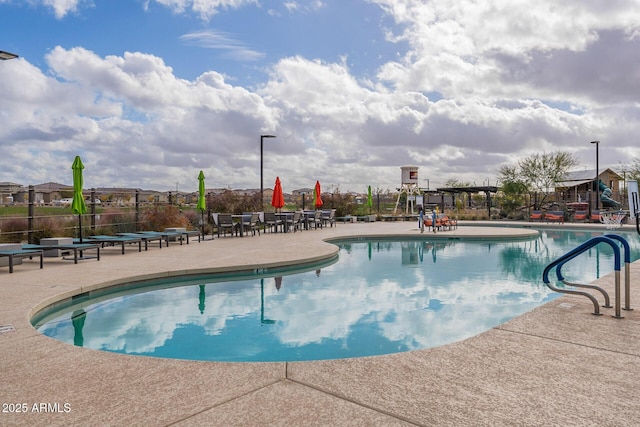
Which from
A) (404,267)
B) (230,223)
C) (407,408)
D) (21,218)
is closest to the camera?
(407,408)

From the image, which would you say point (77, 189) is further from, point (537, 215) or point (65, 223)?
point (537, 215)

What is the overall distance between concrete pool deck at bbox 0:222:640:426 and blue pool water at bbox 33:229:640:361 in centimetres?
124

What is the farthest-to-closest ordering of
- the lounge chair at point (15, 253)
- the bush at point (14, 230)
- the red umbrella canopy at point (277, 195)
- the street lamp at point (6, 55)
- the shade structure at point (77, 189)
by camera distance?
1. the red umbrella canopy at point (277, 195)
2. the bush at point (14, 230)
3. the shade structure at point (77, 189)
4. the lounge chair at point (15, 253)
5. the street lamp at point (6, 55)

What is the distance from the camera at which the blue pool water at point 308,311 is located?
206 inches

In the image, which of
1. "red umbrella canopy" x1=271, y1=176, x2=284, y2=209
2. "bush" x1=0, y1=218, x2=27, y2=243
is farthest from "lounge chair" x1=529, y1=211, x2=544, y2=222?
"bush" x1=0, y1=218, x2=27, y2=243

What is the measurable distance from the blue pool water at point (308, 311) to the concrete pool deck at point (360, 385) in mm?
1237

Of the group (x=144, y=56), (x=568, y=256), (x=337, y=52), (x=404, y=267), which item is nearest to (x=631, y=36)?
(x=337, y=52)

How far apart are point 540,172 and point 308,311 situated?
29.7 m

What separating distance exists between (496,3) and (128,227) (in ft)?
41.5

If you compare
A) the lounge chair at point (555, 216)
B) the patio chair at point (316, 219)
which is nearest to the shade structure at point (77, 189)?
the patio chair at point (316, 219)

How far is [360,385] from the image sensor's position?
3.07 m

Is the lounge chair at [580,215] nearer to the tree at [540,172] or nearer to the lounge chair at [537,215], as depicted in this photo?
the lounge chair at [537,215]

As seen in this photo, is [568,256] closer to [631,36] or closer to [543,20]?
[543,20]

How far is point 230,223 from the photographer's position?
1548 cm
